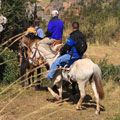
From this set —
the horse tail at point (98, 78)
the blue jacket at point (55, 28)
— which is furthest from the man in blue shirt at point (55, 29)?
the horse tail at point (98, 78)

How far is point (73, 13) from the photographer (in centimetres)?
2495

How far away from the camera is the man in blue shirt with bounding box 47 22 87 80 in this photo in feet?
33.7

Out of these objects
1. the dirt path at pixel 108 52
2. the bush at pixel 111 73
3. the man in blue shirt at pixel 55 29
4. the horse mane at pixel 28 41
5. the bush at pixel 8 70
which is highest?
the man in blue shirt at pixel 55 29

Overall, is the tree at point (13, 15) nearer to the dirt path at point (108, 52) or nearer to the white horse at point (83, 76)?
the white horse at point (83, 76)

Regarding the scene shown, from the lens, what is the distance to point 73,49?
10.4 m

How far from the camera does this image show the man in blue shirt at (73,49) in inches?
405

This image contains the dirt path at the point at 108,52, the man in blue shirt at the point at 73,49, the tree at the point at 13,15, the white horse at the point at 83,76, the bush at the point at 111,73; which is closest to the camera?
the white horse at the point at 83,76

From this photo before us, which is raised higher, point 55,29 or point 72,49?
point 55,29

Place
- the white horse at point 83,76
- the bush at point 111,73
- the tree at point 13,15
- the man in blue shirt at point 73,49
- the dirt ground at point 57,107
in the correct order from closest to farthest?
the dirt ground at point 57,107 → the white horse at point 83,76 → the man in blue shirt at point 73,49 → the bush at point 111,73 → the tree at point 13,15

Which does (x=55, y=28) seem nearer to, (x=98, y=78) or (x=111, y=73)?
(x=98, y=78)

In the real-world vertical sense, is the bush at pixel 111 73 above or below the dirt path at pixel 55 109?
above

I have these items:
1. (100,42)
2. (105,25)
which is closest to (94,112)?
(100,42)

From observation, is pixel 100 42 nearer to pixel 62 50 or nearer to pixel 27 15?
pixel 27 15

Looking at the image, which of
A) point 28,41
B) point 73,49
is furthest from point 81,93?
point 28,41
